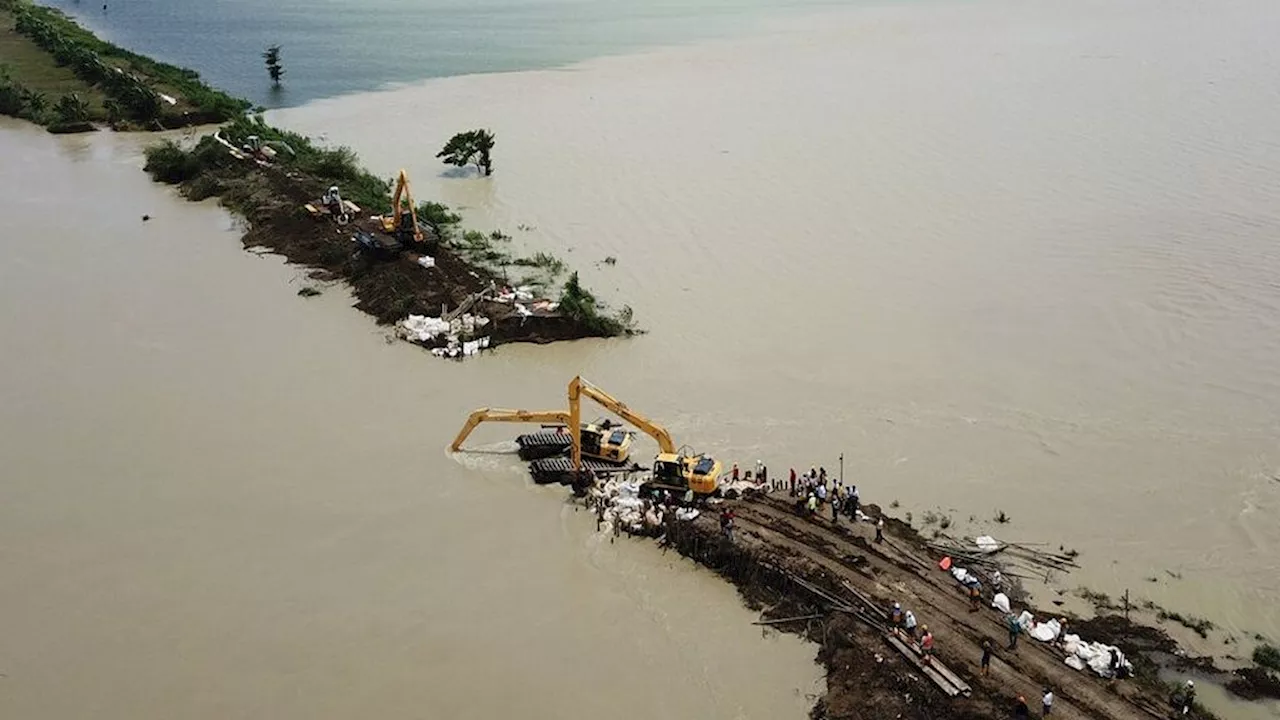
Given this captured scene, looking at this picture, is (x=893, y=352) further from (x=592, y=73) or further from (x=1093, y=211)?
(x=592, y=73)

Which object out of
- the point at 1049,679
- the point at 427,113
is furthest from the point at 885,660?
the point at 427,113

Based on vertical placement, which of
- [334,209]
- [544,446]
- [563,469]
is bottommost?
[563,469]

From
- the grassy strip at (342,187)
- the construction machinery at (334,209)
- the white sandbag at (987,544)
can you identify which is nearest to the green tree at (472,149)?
the grassy strip at (342,187)

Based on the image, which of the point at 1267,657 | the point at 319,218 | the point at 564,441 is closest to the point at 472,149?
the point at 319,218

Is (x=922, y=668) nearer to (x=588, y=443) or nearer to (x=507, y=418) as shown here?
(x=588, y=443)

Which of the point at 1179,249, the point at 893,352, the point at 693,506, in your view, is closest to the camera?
the point at 693,506

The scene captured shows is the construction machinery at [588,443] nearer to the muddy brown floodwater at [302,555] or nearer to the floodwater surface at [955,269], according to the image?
the muddy brown floodwater at [302,555]
